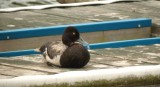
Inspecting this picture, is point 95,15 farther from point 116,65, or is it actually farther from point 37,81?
point 37,81

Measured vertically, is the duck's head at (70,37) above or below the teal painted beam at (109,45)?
above

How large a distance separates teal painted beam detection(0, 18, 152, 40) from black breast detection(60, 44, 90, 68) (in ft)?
7.94

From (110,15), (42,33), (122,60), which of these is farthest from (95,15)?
(122,60)

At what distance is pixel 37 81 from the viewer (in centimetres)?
752

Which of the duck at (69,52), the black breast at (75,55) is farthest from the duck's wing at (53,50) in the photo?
the black breast at (75,55)

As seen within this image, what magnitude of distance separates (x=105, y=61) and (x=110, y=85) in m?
0.88

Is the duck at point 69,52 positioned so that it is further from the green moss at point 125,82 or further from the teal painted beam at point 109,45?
the teal painted beam at point 109,45

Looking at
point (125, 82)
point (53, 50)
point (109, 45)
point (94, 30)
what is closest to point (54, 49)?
point (53, 50)

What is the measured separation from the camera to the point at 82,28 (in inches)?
421

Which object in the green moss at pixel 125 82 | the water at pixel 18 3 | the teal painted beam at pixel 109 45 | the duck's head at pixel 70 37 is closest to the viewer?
the green moss at pixel 125 82

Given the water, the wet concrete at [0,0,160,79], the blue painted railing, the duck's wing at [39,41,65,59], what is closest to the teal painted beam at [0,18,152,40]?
the blue painted railing

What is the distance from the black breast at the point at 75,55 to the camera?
793 cm

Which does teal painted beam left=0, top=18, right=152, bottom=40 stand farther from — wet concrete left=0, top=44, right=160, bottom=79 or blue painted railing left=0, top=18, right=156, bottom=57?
wet concrete left=0, top=44, right=160, bottom=79

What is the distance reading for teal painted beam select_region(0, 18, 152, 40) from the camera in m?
10.3
